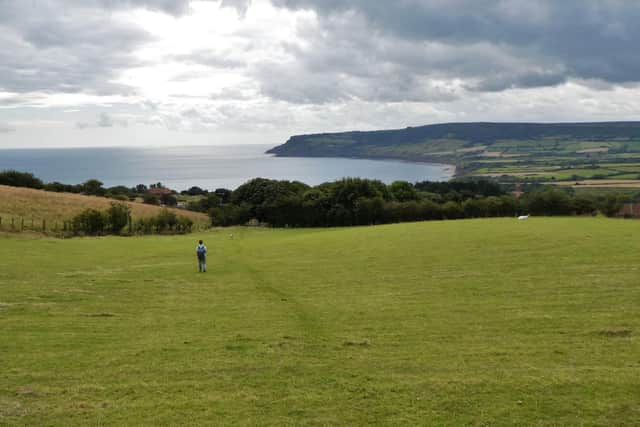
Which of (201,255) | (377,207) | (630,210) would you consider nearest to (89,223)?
(201,255)

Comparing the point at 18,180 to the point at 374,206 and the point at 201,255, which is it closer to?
the point at 374,206

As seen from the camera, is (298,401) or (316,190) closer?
(298,401)

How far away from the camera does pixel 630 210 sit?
72750mm

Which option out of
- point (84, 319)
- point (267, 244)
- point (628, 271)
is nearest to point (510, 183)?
point (267, 244)

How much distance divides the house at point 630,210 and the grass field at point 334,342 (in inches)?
1636

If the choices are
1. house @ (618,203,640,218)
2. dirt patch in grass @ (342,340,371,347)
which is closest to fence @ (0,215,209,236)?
dirt patch in grass @ (342,340,371,347)

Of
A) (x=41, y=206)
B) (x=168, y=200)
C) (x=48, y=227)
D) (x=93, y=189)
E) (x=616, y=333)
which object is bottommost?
(x=616, y=333)

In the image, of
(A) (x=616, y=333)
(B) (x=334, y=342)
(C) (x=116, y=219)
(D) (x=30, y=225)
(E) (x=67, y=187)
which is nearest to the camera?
(A) (x=616, y=333)

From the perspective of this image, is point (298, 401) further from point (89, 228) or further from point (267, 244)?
point (89, 228)

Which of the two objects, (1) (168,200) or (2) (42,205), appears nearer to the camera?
(2) (42,205)

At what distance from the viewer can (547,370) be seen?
530 inches

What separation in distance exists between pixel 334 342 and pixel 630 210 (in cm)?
7014

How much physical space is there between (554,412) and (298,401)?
5.43 meters

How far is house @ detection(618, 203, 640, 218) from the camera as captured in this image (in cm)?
7106
